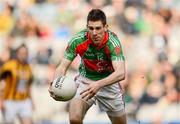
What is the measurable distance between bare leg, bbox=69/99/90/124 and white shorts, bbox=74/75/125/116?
0.24 m

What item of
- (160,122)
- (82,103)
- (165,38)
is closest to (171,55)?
(165,38)

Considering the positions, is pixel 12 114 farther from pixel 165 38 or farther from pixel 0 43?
pixel 165 38

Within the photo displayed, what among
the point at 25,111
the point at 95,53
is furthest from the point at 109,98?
the point at 25,111

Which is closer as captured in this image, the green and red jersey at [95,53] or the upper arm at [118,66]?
the upper arm at [118,66]

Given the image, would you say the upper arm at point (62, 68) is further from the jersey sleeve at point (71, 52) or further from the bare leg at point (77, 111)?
the bare leg at point (77, 111)

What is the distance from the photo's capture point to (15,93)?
1377 cm

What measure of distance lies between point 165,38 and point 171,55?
451 mm

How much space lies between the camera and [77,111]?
8.25 m

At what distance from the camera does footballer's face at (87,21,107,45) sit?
778cm

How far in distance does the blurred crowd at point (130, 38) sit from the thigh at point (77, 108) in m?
6.31

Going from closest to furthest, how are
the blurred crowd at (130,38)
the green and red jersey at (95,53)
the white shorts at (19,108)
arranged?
the green and red jersey at (95,53) < the white shorts at (19,108) < the blurred crowd at (130,38)

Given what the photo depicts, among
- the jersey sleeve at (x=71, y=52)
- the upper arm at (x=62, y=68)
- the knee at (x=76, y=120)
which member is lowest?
the knee at (x=76, y=120)

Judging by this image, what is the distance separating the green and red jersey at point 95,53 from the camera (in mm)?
8125

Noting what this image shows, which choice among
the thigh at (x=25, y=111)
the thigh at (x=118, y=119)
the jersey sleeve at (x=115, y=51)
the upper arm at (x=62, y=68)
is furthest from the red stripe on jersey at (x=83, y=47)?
the thigh at (x=25, y=111)
